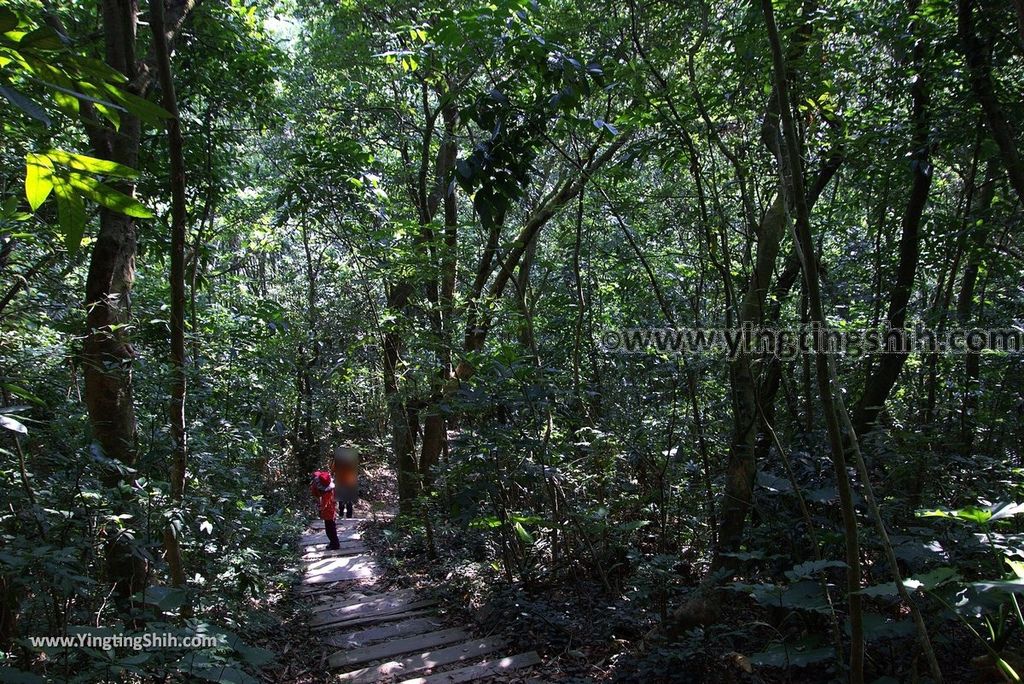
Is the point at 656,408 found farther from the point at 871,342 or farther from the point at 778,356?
the point at 871,342

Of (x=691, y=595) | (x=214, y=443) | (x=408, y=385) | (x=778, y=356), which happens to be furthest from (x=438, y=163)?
(x=691, y=595)

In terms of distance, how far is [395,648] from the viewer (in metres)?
4.41

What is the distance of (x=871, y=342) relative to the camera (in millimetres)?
4508

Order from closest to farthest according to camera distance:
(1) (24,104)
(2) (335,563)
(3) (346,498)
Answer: (1) (24,104)
(2) (335,563)
(3) (346,498)

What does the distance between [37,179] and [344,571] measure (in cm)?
678

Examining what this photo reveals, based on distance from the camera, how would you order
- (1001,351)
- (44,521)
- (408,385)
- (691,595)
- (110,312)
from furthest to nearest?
(408,385), (1001,351), (691,595), (110,312), (44,521)

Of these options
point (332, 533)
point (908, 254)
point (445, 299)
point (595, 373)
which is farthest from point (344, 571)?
point (908, 254)

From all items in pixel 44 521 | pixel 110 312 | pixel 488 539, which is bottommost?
pixel 488 539

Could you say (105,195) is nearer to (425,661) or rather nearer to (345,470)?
(425,661)

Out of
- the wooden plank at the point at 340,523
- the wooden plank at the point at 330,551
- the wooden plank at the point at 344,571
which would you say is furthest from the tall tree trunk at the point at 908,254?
the wooden plank at the point at 340,523

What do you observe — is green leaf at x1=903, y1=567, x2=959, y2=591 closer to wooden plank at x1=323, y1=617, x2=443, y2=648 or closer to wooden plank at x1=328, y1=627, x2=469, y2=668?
wooden plank at x1=328, y1=627, x2=469, y2=668

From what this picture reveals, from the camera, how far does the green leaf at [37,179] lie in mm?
1157

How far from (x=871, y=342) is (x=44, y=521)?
194 inches

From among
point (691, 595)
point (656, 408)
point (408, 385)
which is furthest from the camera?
point (408, 385)
